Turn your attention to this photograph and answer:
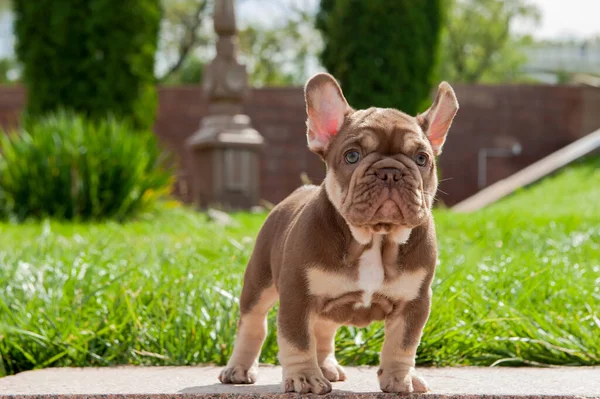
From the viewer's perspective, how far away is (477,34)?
3541cm

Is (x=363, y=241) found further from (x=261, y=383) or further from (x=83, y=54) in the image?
(x=83, y=54)

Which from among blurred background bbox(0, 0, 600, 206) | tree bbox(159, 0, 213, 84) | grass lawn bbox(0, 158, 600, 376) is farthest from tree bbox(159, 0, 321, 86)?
grass lawn bbox(0, 158, 600, 376)

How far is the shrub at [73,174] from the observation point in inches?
385

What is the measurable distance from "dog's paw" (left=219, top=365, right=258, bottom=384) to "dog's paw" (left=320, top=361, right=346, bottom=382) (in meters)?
0.30

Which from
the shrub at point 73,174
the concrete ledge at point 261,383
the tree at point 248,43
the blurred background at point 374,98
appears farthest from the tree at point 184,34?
the concrete ledge at point 261,383

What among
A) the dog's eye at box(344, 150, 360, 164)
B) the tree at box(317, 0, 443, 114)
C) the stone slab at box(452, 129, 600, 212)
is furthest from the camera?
the tree at box(317, 0, 443, 114)

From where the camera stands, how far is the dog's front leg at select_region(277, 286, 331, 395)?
284cm

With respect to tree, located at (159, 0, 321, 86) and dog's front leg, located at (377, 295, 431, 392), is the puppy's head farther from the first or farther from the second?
tree, located at (159, 0, 321, 86)

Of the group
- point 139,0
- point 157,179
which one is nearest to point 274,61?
point 139,0

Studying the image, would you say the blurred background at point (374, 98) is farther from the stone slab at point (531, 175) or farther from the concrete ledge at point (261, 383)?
the concrete ledge at point (261, 383)

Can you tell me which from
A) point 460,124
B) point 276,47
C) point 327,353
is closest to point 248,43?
point 276,47

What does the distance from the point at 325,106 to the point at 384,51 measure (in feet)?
36.9

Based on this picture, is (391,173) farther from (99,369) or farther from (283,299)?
(99,369)

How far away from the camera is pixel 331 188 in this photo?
9.38ft
